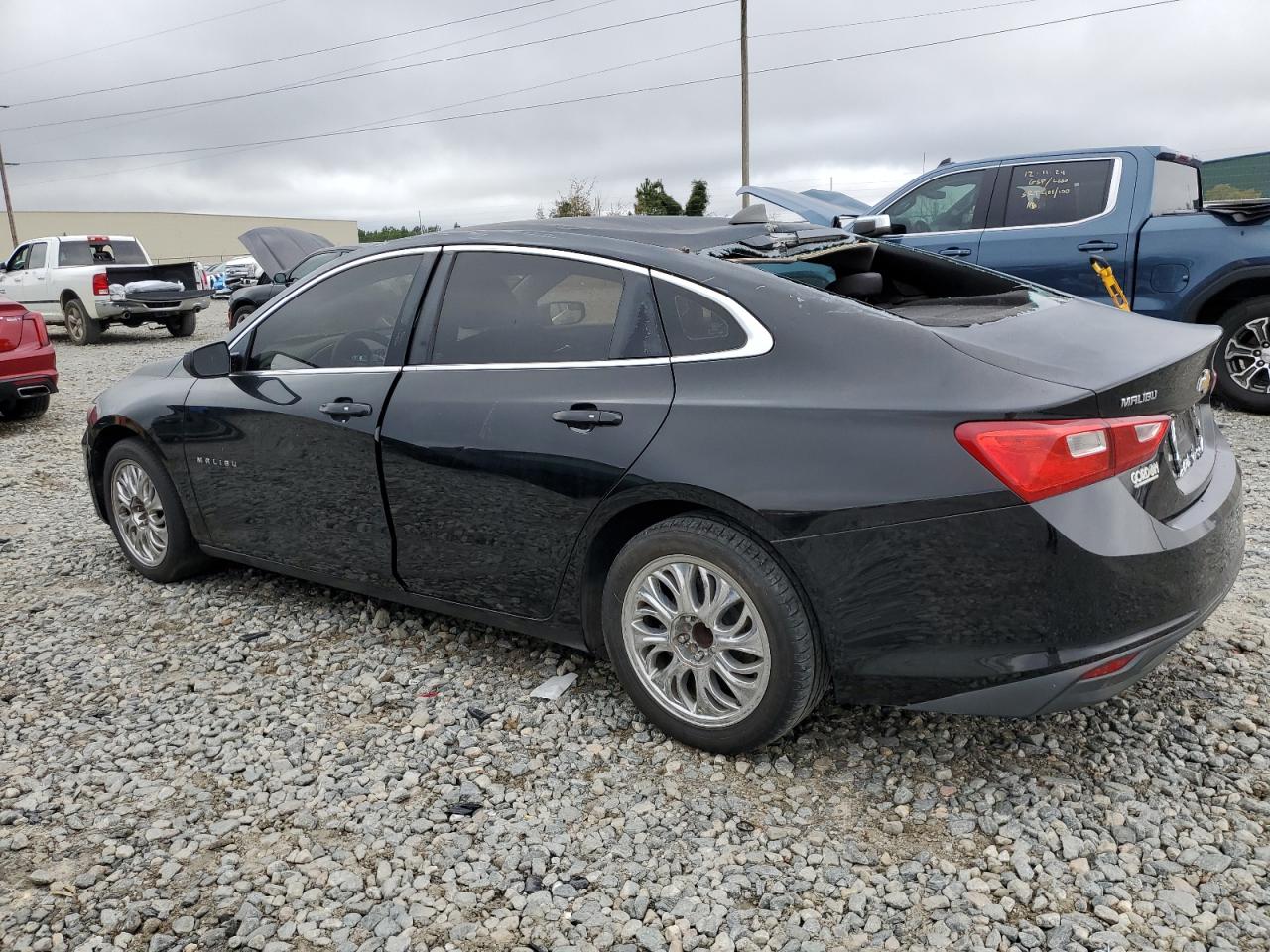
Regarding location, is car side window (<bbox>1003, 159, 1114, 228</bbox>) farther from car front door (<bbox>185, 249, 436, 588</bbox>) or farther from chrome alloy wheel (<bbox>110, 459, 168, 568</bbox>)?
chrome alloy wheel (<bbox>110, 459, 168, 568</bbox>)

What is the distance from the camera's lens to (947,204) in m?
8.83

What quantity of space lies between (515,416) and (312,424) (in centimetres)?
103

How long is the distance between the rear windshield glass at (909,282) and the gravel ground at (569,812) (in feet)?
4.40

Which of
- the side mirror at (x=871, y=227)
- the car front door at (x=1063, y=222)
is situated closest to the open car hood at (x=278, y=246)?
the car front door at (x=1063, y=222)

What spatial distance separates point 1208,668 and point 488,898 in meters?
2.56

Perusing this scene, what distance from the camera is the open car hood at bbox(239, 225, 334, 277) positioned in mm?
13758

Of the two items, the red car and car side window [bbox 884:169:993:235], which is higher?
car side window [bbox 884:169:993:235]

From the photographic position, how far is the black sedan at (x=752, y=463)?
2.58 meters

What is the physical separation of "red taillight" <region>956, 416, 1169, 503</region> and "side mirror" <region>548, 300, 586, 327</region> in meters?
1.32

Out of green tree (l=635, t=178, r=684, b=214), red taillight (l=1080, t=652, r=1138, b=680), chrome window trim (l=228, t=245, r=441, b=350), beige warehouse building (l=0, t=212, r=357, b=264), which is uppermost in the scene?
beige warehouse building (l=0, t=212, r=357, b=264)

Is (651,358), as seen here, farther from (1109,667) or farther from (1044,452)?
(1109,667)

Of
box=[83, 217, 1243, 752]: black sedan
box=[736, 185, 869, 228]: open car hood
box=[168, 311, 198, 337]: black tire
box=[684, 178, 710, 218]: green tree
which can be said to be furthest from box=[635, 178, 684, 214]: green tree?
box=[83, 217, 1243, 752]: black sedan

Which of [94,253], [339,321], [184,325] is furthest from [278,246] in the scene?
[339,321]

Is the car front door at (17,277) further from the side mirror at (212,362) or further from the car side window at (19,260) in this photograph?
the side mirror at (212,362)
